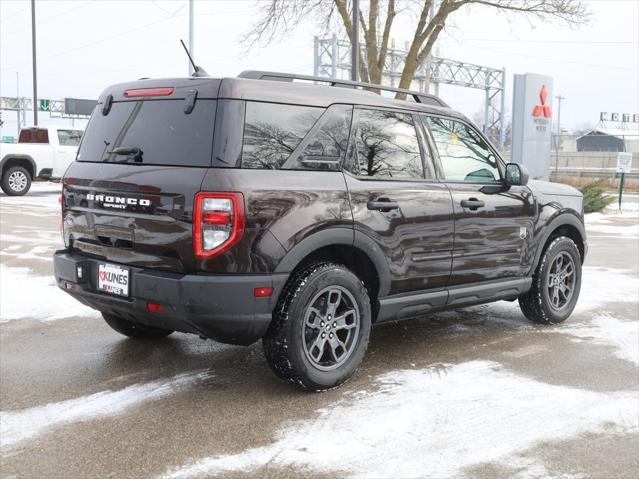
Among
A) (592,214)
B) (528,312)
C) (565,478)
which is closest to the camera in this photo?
(565,478)

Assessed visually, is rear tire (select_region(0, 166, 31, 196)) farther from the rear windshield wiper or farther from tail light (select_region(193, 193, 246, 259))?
tail light (select_region(193, 193, 246, 259))

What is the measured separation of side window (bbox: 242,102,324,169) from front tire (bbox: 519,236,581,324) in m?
2.73

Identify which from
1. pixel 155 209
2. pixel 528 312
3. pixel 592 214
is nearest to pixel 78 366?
pixel 155 209

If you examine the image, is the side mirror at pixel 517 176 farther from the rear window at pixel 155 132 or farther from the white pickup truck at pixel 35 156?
the white pickup truck at pixel 35 156

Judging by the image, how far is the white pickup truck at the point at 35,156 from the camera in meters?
19.5

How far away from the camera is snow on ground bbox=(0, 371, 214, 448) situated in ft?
12.3

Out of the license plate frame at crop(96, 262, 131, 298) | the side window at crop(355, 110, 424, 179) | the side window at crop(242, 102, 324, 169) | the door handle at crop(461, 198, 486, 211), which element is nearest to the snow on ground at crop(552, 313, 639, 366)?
the door handle at crop(461, 198, 486, 211)

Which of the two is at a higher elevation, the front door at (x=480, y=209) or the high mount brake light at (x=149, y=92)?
the high mount brake light at (x=149, y=92)

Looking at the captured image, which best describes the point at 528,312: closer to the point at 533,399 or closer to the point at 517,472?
the point at 533,399

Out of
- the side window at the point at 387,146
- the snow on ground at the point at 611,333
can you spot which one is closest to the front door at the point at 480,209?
the side window at the point at 387,146

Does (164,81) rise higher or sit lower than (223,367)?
higher

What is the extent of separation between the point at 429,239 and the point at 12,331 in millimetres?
3431

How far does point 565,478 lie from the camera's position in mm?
3225

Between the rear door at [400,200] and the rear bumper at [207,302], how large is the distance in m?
0.85
